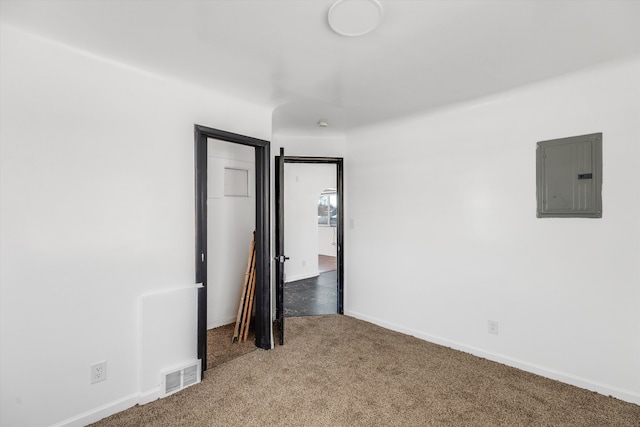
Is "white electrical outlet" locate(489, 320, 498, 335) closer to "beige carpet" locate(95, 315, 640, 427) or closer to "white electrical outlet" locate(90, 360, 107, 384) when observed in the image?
"beige carpet" locate(95, 315, 640, 427)

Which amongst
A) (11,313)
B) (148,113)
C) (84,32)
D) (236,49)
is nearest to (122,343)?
(11,313)

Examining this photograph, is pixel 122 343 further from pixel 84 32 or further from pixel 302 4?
pixel 302 4

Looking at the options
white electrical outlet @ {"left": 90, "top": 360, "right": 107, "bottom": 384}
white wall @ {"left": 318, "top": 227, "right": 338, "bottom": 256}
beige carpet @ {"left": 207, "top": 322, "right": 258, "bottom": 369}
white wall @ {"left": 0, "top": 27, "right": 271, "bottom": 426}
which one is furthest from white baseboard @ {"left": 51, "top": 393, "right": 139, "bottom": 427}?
white wall @ {"left": 318, "top": 227, "right": 338, "bottom": 256}

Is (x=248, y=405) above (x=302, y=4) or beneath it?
beneath

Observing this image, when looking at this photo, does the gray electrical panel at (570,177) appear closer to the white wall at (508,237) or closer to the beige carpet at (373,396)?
the white wall at (508,237)

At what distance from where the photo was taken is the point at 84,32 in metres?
1.81

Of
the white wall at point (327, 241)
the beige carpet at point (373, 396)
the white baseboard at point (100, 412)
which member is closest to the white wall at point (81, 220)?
the white baseboard at point (100, 412)

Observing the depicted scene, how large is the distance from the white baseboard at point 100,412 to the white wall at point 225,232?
1467mm

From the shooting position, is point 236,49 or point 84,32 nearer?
point 84,32

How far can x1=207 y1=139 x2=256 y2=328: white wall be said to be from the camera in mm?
3645

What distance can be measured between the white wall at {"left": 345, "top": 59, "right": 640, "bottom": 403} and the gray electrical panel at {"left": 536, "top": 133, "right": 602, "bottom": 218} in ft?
0.17

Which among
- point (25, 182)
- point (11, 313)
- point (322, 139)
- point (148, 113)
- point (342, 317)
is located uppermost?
point (322, 139)

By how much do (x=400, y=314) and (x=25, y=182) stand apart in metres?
3.45

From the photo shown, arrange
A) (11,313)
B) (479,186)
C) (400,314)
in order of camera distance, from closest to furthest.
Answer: (11,313)
(479,186)
(400,314)
